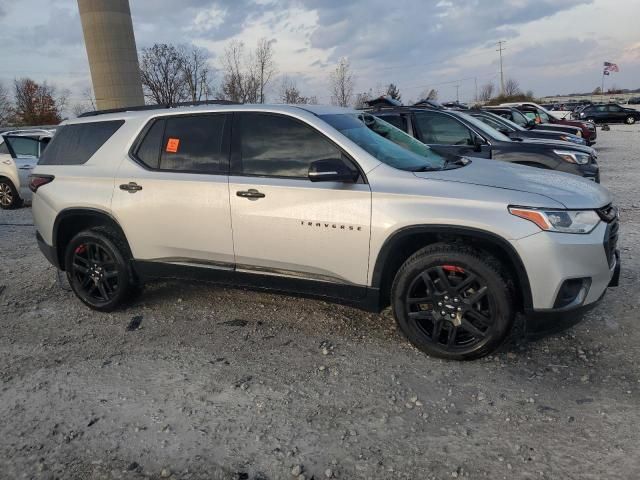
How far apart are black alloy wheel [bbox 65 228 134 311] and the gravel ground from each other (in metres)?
0.18

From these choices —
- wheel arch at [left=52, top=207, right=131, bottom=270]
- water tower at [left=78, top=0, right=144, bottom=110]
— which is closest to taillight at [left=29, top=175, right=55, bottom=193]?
wheel arch at [left=52, top=207, right=131, bottom=270]

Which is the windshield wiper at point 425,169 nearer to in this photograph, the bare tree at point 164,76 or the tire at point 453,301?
the tire at point 453,301

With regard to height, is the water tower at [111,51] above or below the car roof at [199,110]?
above

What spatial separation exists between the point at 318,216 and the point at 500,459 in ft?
6.22

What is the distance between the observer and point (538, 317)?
10.5ft

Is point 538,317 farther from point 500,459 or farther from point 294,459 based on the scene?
point 294,459

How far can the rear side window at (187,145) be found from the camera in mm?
4055

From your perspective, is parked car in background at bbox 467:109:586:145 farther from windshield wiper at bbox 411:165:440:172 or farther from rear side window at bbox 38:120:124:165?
rear side window at bbox 38:120:124:165

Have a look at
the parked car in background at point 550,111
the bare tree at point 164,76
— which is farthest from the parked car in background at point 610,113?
the bare tree at point 164,76

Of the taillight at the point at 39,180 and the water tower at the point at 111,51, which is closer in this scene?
the taillight at the point at 39,180

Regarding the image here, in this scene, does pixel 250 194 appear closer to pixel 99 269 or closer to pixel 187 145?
pixel 187 145

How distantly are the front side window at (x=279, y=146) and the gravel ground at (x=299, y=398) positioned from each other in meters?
1.32

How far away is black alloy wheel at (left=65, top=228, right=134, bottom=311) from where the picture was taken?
4500 mm

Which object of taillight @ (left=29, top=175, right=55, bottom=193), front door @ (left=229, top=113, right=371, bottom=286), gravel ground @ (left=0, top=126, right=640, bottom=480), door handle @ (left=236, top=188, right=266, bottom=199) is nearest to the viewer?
gravel ground @ (left=0, top=126, right=640, bottom=480)
